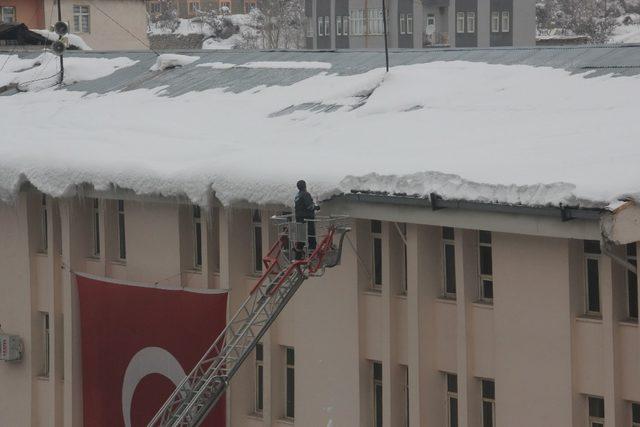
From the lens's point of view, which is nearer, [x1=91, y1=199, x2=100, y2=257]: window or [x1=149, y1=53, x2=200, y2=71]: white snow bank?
[x1=91, y1=199, x2=100, y2=257]: window

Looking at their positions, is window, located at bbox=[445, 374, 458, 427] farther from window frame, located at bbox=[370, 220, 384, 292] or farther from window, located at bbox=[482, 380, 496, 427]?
window frame, located at bbox=[370, 220, 384, 292]

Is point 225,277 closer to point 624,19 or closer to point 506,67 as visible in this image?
point 506,67

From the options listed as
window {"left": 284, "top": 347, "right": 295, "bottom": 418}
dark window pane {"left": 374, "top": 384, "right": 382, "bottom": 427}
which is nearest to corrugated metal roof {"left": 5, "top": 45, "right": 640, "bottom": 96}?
dark window pane {"left": 374, "top": 384, "right": 382, "bottom": 427}

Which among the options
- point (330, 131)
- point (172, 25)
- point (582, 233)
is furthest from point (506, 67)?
point (172, 25)

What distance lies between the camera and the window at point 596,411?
19.0 m

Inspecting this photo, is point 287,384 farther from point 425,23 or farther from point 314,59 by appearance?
point 425,23

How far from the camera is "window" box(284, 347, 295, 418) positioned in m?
23.2

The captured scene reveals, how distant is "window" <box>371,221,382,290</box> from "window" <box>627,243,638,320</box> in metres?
4.30

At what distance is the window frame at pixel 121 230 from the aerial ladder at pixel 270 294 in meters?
4.79

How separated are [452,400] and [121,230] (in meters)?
8.07

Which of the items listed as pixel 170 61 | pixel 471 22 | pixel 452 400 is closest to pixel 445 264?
pixel 452 400

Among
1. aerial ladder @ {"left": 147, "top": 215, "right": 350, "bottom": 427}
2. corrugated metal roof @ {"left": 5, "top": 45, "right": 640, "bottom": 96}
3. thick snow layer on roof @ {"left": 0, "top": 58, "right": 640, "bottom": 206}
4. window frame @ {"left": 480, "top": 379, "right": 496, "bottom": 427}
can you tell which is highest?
corrugated metal roof @ {"left": 5, "top": 45, "right": 640, "bottom": 96}

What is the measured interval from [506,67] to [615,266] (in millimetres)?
7992

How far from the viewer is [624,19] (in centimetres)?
10125
